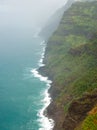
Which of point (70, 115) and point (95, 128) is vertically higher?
point (70, 115)

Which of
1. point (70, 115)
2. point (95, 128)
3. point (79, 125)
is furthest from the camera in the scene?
point (70, 115)

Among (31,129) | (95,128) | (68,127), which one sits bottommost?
(95,128)

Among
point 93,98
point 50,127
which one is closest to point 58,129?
point 50,127

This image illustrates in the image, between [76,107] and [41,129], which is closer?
[76,107]

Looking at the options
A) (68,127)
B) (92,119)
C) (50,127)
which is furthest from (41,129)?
(92,119)

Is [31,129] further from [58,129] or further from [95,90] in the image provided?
[95,90]

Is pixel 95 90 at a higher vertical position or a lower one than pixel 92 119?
higher

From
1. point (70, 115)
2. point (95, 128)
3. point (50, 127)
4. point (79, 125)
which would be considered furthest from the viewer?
point (50, 127)

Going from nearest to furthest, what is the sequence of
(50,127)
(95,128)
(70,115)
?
(95,128) → (70,115) → (50,127)

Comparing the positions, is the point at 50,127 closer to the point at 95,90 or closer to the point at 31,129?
the point at 31,129
